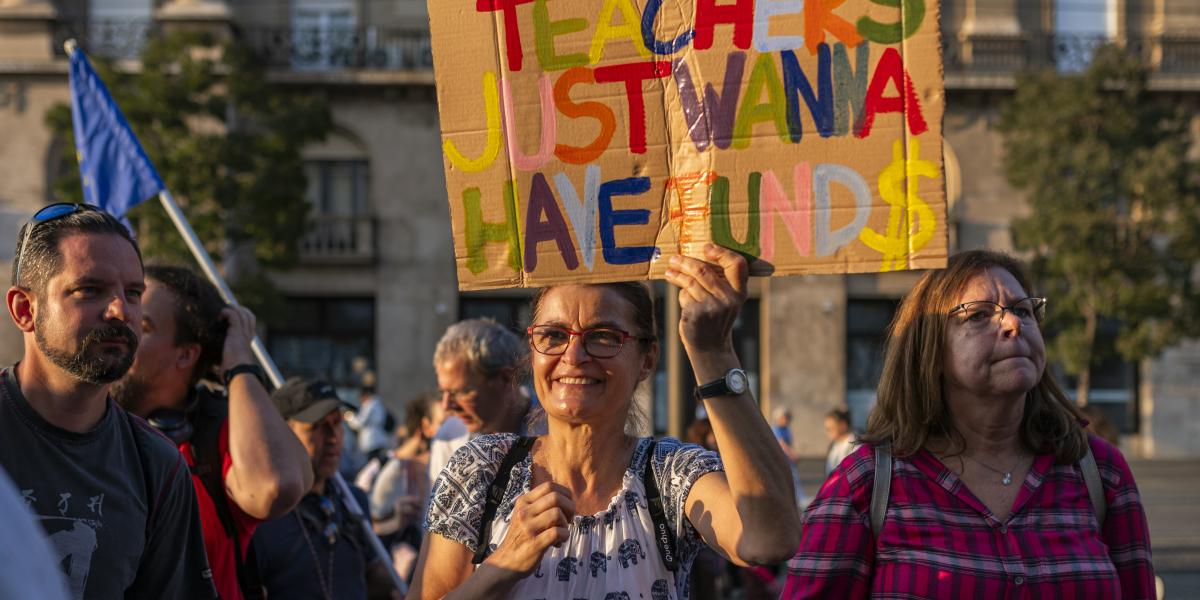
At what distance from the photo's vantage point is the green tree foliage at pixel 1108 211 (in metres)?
22.4

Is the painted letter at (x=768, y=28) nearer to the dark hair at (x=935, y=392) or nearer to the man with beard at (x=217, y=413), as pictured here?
the dark hair at (x=935, y=392)

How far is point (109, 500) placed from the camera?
261 centimetres

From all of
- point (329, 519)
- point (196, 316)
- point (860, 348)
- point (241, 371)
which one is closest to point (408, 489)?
point (329, 519)

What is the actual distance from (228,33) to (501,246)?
24.3 meters

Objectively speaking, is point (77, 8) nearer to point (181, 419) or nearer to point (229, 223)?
point (229, 223)

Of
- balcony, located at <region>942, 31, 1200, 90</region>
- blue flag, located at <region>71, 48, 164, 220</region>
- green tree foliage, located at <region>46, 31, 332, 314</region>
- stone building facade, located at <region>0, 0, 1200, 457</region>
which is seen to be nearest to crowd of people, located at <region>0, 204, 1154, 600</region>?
blue flag, located at <region>71, 48, 164, 220</region>

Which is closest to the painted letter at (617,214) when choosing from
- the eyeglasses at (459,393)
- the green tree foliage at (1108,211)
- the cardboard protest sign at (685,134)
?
the cardboard protest sign at (685,134)

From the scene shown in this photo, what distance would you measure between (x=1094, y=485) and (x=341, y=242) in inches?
941

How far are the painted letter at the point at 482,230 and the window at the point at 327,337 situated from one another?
2388 centimetres

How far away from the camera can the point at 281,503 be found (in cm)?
331

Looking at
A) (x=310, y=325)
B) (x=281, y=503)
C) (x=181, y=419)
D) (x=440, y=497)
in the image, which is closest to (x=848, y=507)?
(x=440, y=497)

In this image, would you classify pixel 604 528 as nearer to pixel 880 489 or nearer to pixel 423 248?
pixel 880 489

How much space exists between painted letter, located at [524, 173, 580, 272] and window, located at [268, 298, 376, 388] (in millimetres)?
23931

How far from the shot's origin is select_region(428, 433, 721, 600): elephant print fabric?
8.80ft
